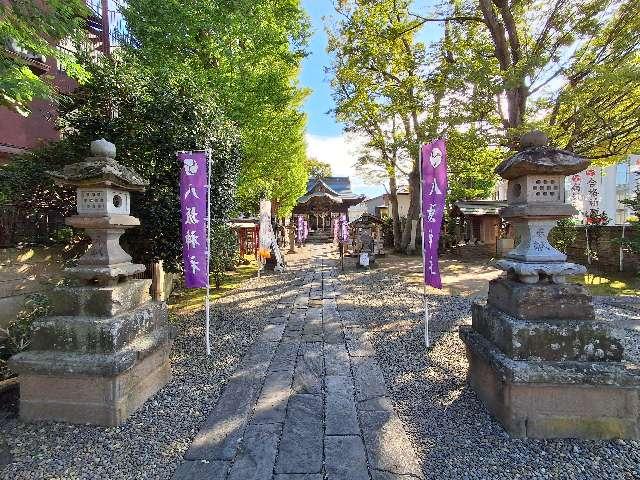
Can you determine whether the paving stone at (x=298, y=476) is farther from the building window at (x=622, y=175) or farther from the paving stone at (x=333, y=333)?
the building window at (x=622, y=175)

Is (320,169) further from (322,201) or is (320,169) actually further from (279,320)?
(279,320)

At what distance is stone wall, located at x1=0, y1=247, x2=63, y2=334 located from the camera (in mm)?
5992

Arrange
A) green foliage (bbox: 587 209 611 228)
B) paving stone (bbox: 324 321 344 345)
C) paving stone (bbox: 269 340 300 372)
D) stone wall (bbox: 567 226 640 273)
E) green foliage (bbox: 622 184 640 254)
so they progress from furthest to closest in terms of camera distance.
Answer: green foliage (bbox: 587 209 611 228)
stone wall (bbox: 567 226 640 273)
green foliage (bbox: 622 184 640 254)
paving stone (bbox: 324 321 344 345)
paving stone (bbox: 269 340 300 372)

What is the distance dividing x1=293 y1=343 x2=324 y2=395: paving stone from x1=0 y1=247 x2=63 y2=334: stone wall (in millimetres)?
4872

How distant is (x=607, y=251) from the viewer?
1352cm

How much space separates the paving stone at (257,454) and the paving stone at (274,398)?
0.16 m

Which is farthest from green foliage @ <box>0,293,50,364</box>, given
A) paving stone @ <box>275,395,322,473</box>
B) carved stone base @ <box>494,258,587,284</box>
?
carved stone base @ <box>494,258,587,284</box>

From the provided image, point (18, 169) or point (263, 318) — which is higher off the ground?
point (18, 169)

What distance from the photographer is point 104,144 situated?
427cm

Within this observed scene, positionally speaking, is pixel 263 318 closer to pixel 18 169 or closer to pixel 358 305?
pixel 358 305

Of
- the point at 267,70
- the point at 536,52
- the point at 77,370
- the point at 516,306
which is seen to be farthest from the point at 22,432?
the point at 536,52

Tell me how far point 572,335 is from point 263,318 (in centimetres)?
601

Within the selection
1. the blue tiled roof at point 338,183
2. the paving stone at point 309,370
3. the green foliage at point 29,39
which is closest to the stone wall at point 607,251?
the paving stone at point 309,370

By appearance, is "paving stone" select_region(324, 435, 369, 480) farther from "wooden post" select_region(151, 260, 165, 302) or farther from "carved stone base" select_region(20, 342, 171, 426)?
"wooden post" select_region(151, 260, 165, 302)
